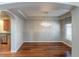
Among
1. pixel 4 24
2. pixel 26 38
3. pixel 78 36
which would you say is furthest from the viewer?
pixel 26 38

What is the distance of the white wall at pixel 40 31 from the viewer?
11570 mm

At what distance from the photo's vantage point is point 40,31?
38.2 feet

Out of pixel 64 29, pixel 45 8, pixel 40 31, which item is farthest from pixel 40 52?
pixel 40 31

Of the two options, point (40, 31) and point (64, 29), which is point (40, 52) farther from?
point (40, 31)

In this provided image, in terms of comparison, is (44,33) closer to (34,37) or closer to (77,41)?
(34,37)

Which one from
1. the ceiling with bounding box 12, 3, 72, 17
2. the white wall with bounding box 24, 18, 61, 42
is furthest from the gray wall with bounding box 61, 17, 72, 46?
the ceiling with bounding box 12, 3, 72, 17

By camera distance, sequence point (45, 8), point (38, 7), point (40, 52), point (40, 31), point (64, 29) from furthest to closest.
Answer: point (40, 31), point (64, 29), point (40, 52), point (45, 8), point (38, 7)

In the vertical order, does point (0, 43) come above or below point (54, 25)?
below

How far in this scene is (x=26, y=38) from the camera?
11.5 metres

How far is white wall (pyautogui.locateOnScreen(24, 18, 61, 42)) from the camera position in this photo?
38.0 feet

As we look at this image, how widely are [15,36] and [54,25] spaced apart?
528cm

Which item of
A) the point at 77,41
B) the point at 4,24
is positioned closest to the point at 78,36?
the point at 77,41

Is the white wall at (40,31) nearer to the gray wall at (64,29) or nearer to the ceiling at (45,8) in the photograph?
the gray wall at (64,29)

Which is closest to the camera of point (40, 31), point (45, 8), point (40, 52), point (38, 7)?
point (38, 7)
